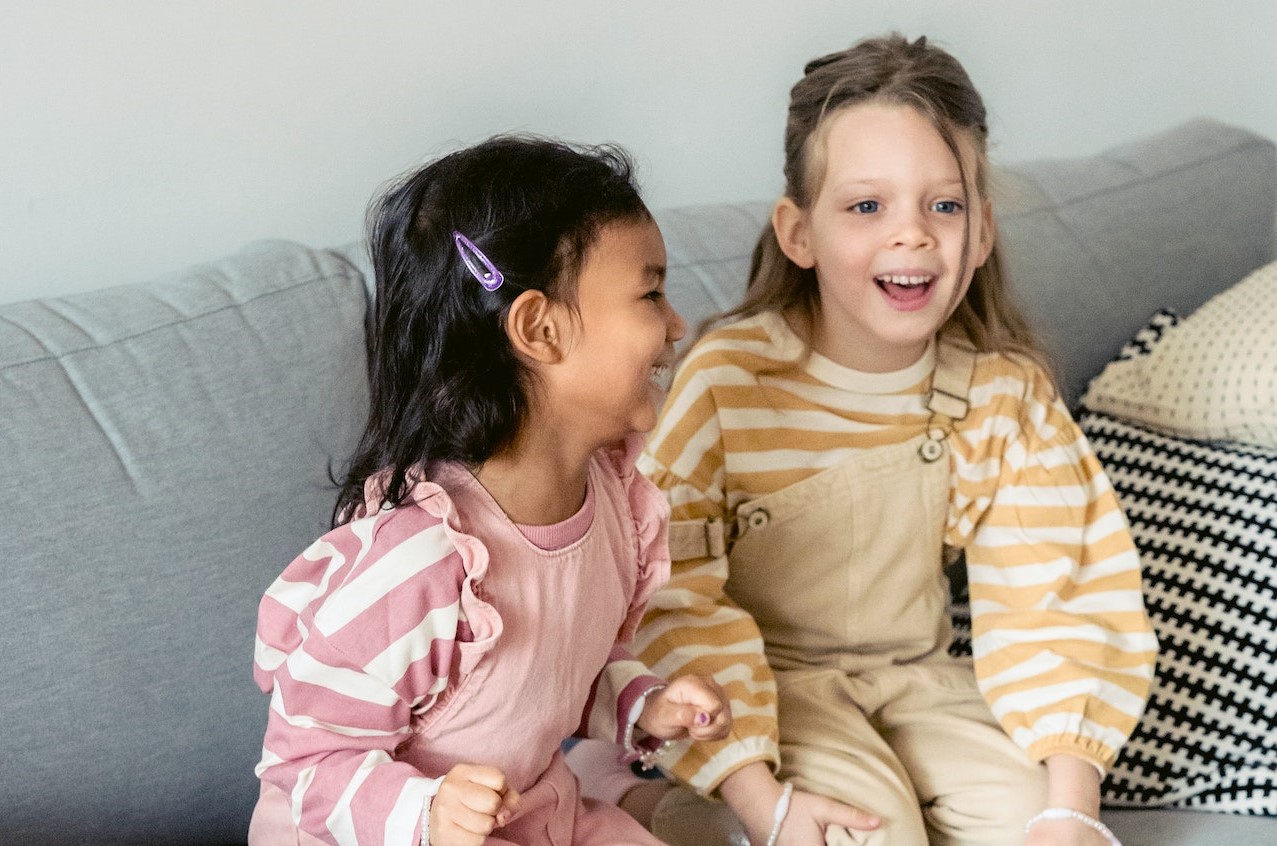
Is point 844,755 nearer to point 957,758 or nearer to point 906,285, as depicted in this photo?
point 957,758

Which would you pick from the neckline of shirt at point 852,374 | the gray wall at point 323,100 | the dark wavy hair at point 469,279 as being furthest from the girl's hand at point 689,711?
the gray wall at point 323,100

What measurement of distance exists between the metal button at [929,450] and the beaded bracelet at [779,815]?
353mm

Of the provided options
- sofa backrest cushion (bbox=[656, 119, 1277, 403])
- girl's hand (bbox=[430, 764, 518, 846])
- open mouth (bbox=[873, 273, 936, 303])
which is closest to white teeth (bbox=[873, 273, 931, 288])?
open mouth (bbox=[873, 273, 936, 303])

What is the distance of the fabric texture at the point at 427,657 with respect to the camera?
35.8 inches

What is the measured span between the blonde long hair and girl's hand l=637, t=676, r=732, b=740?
1.40 feet

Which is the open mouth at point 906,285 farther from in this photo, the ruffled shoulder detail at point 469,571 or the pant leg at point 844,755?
the ruffled shoulder detail at point 469,571

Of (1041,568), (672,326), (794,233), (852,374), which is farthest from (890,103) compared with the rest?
(1041,568)

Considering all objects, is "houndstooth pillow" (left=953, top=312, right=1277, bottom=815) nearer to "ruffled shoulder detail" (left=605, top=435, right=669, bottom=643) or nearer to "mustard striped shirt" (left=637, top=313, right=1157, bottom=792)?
"mustard striped shirt" (left=637, top=313, right=1157, bottom=792)

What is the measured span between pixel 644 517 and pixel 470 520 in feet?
0.68

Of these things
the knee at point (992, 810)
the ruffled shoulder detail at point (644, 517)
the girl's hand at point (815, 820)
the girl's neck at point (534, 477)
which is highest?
the girl's neck at point (534, 477)

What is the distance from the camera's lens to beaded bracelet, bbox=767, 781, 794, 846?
3.85ft

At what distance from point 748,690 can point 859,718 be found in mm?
143

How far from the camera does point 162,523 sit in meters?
1.16

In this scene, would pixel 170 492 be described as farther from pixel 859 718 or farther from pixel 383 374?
pixel 859 718
